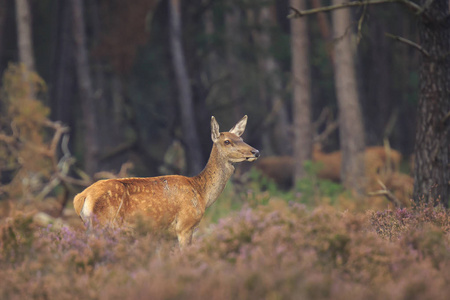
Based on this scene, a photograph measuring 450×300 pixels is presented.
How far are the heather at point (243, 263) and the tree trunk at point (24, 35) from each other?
14.9 m

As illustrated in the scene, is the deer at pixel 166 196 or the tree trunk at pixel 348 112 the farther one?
the tree trunk at pixel 348 112

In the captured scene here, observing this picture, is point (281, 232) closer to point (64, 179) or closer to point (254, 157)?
point (254, 157)

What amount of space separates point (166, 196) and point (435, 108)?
4600mm

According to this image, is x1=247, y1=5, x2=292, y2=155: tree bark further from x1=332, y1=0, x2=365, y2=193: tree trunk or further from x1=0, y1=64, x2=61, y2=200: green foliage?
x1=0, y1=64, x2=61, y2=200: green foliage

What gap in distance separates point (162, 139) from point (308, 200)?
28.7 m

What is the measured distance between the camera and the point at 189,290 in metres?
4.52

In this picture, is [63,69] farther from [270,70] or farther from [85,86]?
[270,70]

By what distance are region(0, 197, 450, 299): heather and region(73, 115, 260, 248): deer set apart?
516 mm

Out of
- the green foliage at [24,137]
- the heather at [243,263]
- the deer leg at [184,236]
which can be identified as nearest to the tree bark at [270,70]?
the green foliage at [24,137]

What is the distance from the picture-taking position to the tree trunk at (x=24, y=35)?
20548 millimetres

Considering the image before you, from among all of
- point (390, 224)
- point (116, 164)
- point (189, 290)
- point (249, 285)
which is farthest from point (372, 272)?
point (116, 164)

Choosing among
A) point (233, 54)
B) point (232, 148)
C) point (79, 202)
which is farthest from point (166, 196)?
point (233, 54)

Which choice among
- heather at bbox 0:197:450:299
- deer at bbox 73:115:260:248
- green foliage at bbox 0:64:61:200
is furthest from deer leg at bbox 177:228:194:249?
green foliage at bbox 0:64:61:200

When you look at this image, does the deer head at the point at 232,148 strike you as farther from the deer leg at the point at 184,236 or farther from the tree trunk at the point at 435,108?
the tree trunk at the point at 435,108
